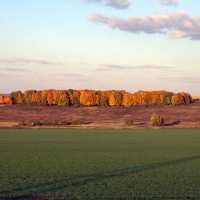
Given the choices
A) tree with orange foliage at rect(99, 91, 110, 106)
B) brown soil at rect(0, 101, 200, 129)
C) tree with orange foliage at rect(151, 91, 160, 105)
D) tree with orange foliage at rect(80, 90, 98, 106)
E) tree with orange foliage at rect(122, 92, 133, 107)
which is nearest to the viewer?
brown soil at rect(0, 101, 200, 129)

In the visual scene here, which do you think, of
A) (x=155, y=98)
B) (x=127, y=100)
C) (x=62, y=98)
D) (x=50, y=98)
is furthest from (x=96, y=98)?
(x=155, y=98)

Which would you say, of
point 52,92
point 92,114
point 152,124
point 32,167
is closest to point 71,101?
point 52,92

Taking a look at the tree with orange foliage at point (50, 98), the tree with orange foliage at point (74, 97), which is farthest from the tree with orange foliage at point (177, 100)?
the tree with orange foliage at point (50, 98)

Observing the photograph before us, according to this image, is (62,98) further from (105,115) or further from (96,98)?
(105,115)

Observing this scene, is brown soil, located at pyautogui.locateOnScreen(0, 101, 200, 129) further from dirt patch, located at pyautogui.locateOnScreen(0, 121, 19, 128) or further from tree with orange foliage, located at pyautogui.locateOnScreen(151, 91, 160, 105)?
tree with orange foliage, located at pyautogui.locateOnScreen(151, 91, 160, 105)

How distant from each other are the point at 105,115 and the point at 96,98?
2464 centimetres

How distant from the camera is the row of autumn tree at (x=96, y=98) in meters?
135

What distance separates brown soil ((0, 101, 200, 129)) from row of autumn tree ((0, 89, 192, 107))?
951 centimetres

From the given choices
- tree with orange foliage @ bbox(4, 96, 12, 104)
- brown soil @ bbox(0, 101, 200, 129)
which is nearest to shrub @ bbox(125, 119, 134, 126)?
brown soil @ bbox(0, 101, 200, 129)

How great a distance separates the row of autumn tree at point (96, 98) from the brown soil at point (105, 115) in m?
9.51

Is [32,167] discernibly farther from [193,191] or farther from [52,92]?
[52,92]

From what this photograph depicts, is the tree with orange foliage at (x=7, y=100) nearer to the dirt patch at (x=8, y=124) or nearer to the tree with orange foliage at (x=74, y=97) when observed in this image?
the tree with orange foliage at (x=74, y=97)

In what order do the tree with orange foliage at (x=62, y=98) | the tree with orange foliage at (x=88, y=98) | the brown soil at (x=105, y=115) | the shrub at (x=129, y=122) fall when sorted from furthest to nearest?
the tree with orange foliage at (x=88, y=98), the tree with orange foliage at (x=62, y=98), the brown soil at (x=105, y=115), the shrub at (x=129, y=122)

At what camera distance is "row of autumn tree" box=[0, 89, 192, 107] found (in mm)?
135125
